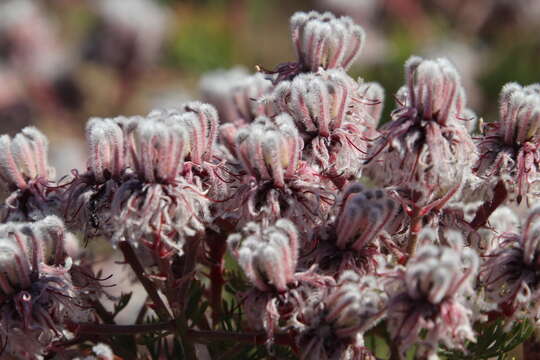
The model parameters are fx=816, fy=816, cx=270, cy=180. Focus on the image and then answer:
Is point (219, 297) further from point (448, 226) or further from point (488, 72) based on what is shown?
point (488, 72)

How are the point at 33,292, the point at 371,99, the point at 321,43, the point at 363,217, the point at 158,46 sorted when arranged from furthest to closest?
the point at 158,46
the point at 371,99
the point at 321,43
the point at 33,292
the point at 363,217

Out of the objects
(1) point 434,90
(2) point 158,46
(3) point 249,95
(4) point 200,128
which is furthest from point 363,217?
(2) point 158,46

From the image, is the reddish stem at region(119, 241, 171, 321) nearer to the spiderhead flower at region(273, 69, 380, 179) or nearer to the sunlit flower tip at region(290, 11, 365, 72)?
the spiderhead flower at region(273, 69, 380, 179)

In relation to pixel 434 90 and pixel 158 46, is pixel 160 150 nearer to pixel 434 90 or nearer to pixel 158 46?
pixel 434 90

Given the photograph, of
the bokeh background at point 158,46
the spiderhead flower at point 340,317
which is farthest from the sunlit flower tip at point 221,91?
the bokeh background at point 158,46

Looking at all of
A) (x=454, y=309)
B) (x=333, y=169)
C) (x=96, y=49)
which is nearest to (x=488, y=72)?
(x=96, y=49)

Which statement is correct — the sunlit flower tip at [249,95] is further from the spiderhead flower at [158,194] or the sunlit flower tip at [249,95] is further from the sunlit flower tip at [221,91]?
the spiderhead flower at [158,194]
